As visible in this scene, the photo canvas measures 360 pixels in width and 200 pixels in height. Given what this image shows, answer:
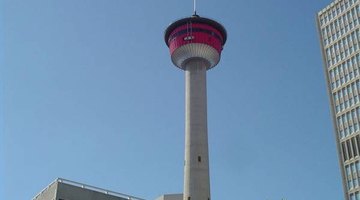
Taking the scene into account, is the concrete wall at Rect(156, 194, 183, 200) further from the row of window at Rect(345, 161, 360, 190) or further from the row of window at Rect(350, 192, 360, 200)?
the row of window at Rect(350, 192, 360, 200)

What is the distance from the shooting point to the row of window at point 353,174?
122m

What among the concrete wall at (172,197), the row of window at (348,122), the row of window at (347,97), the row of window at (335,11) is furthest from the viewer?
the row of window at (335,11)

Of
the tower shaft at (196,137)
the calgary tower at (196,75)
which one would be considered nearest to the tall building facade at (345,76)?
the calgary tower at (196,75)

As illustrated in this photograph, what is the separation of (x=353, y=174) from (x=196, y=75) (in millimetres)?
43573

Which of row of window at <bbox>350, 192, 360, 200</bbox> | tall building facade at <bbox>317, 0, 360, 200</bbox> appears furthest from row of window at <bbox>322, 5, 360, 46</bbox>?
row of window at <bbox>350, 192, 360, 200</bbox>

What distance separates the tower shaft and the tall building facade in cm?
3407

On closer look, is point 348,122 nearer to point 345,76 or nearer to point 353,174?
point 345,76

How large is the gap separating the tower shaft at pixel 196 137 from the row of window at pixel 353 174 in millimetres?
33938

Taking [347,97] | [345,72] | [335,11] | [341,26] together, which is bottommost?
[347,97]

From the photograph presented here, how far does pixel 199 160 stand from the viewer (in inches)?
4587

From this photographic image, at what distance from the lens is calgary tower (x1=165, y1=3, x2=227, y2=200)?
114812 millimetres

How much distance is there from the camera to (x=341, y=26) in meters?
139

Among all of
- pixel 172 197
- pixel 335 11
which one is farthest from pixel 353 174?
pixel 335 11

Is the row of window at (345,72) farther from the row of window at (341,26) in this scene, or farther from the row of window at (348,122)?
the row of window at (348,122)
